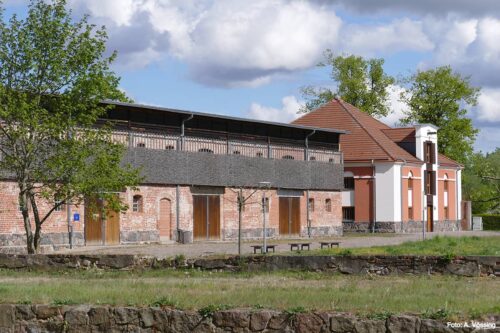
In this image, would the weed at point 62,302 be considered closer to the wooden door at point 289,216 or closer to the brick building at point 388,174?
the wooden door at point 289,216

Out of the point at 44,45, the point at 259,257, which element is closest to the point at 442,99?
the point at 44,45

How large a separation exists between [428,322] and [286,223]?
44.1 metres

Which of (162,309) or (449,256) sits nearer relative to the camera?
(162,309)

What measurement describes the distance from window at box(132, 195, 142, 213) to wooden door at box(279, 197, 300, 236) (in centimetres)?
1183

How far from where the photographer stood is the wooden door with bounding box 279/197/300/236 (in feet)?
180

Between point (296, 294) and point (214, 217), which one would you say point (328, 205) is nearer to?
point (214, 217)

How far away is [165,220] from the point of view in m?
46.8

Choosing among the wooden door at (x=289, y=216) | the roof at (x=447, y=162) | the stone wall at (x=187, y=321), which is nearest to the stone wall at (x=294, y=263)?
the stone wall at (x=187, y=321)

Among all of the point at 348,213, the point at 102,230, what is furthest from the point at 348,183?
the point at 102,230

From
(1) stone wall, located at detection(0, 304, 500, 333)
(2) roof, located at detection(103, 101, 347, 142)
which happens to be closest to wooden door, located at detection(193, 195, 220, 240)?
(2) roof, located at detection(103, 101, 347, 142)

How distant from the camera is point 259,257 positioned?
69.5ft

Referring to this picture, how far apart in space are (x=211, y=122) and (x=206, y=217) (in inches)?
210

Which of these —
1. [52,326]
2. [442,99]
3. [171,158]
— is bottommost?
[52,326]

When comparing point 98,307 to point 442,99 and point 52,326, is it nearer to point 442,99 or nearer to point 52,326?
point 52,326
